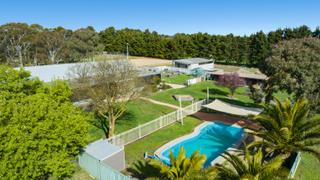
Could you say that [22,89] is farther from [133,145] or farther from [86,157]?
[133,145]

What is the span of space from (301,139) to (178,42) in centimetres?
6756

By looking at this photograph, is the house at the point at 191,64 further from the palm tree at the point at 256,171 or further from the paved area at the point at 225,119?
the palm tree at the point at 256,171

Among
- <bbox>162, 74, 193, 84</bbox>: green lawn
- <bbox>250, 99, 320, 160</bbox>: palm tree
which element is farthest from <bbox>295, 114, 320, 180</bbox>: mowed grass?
<bbox>162, 74, 193, 84</bbox>: green lawn

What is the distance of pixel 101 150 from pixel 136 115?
10399 millimetres

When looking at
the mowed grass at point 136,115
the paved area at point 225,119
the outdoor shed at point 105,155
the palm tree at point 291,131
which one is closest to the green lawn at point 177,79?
the mowed grass at point 136,115

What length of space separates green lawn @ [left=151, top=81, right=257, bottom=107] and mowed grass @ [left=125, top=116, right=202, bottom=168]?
7707 millimetres

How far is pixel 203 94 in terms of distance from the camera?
3731 centimetres

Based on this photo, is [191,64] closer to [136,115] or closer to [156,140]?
[136,115]

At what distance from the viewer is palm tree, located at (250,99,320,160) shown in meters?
13.6

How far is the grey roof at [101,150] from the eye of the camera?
46.5ft

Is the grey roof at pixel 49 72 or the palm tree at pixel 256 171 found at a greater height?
the grey roof at pixel 49 72

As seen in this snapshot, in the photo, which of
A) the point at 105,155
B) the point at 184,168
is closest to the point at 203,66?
the point at 105,155

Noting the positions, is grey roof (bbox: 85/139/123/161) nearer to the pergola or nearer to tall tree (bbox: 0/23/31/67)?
the pergola

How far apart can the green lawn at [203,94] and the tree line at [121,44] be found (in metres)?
16.7
